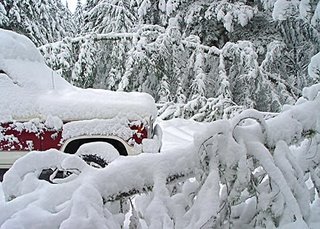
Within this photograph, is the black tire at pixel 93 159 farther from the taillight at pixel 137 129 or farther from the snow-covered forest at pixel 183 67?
the snow-covered forest at pixel 183 67

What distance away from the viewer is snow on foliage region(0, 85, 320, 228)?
66.1 inches

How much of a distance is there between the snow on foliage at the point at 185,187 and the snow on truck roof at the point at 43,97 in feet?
9.51

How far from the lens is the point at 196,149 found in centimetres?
201

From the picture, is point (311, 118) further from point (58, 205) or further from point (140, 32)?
point (140, 32)

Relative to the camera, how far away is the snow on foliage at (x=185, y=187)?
66.1 inches

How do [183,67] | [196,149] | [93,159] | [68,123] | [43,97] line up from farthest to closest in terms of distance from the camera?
1. [183,67]
2. [43,97]
3. [68,123]
4. [93,159]
5. [196,149]

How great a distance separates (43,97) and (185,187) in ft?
11.5

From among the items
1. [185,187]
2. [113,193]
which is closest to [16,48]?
[185,187]

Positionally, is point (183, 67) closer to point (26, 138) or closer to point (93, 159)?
point (26, 138)

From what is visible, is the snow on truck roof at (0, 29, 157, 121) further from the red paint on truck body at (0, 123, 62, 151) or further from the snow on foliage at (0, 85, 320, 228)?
the snow on foliage at (0, 85, 320, 228)

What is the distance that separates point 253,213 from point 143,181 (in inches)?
26.2

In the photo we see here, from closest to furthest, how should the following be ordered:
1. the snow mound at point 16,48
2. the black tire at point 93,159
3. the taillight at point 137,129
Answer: the black tire at point 93,159, the taillight at point 137,129, the snow mound at point 16,48

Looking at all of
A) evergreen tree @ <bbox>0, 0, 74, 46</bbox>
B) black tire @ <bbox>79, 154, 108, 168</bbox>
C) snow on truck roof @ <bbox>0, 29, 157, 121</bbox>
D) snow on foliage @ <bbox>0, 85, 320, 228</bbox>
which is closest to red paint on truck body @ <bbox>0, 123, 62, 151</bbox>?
snow on truck roof @ <bbox>0, 29, 157, 121</bbox>

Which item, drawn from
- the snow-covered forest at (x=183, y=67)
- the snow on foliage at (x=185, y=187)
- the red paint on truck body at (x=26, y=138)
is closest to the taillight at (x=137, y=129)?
the red paint on truck body at (x=26, y=138)
